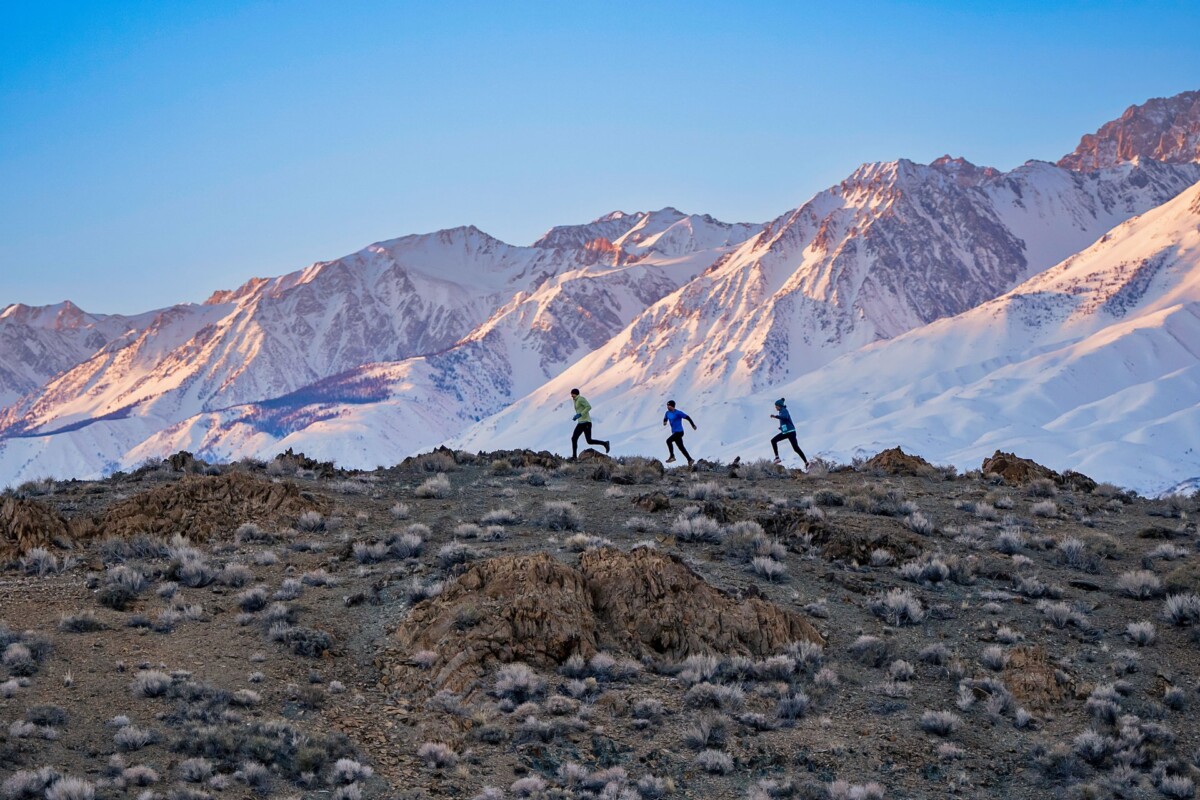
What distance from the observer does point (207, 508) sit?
850 inches

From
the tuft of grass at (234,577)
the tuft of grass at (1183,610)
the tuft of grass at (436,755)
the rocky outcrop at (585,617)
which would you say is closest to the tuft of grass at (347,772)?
the tuft of grass at (436,755)

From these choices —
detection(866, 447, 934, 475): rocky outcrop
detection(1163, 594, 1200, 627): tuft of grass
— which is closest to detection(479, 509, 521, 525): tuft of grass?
detection(1163, 594, 1200, 627): tuft of grass

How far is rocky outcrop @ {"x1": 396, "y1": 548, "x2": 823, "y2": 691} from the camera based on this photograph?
15.6 m

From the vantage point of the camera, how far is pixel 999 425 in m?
197

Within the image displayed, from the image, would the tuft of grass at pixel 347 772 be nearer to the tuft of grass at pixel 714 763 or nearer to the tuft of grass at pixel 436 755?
the tuft of grass at pixel 436 755

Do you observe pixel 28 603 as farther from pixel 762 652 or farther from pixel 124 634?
pixel 762 652

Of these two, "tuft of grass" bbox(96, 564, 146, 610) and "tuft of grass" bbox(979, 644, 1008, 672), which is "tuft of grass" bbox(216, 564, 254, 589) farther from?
"tuft of grass" bbox(979, 644, 1008, 672)

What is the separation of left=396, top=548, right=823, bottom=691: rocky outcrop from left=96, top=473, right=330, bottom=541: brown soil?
5.99 metres

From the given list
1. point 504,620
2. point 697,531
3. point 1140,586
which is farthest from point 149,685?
point 1140,586

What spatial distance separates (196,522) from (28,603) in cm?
448

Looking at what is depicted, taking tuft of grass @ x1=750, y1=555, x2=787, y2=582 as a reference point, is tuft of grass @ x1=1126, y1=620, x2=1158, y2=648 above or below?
below

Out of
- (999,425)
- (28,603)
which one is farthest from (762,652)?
(999,425)

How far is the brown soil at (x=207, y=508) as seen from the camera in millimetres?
20797

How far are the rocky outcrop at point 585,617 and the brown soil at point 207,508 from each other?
599 cm
